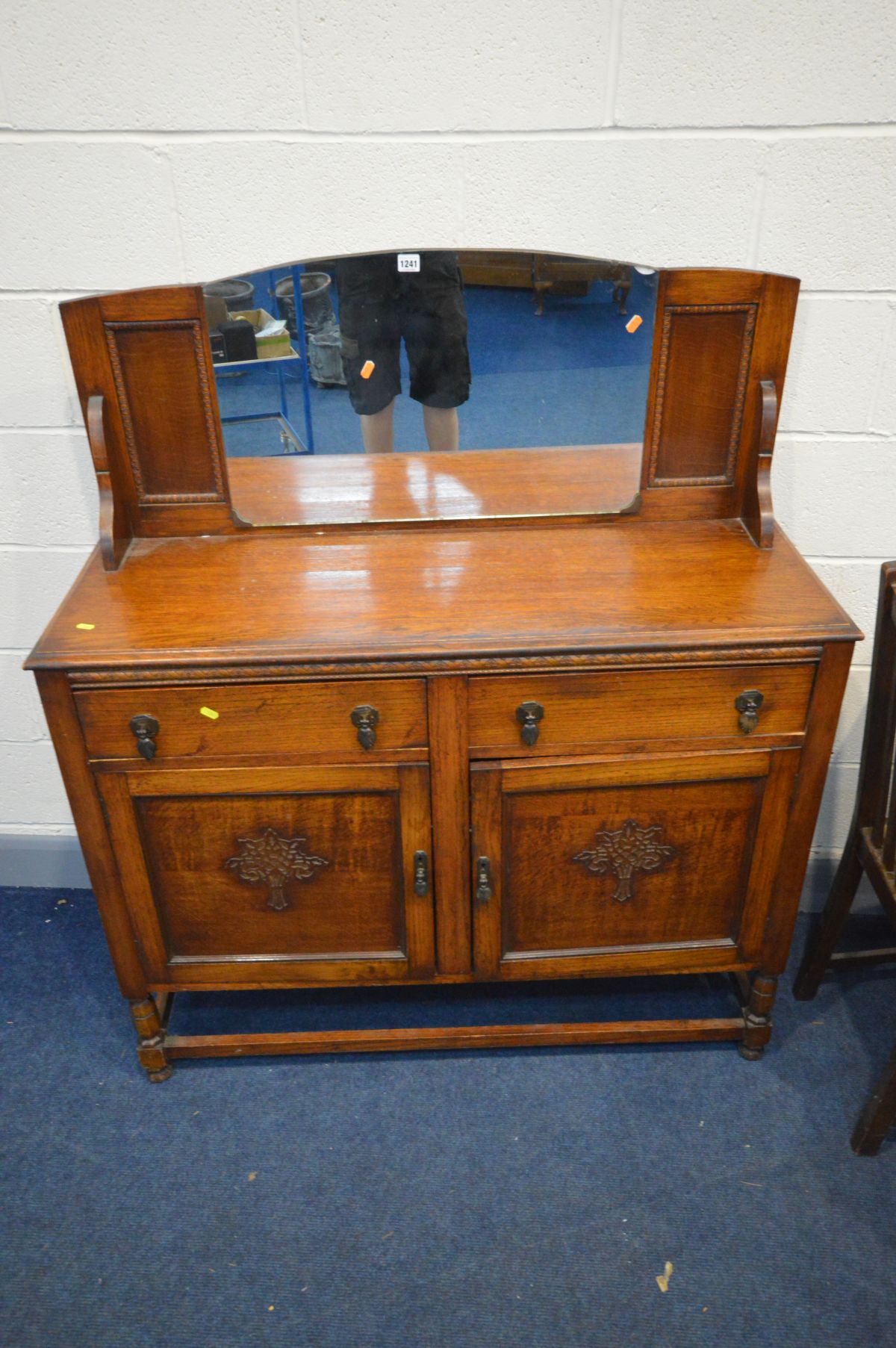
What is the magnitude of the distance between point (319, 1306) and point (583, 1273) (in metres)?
0.38

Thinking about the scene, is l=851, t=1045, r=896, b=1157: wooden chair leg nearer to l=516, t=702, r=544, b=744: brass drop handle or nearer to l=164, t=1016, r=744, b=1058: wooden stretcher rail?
l=164, t=1016, r=744, b=1058: wooden stretcher rail

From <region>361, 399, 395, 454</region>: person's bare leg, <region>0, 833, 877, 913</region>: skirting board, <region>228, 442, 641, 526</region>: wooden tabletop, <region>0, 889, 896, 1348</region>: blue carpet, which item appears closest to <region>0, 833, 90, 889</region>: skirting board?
<region>0, 833, 877, 913</region>: skirting board

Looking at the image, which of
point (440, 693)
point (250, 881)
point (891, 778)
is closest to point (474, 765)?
point (440, 693)

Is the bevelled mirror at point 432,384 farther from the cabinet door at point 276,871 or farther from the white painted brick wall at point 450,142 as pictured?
the cabinet door at point 276,871

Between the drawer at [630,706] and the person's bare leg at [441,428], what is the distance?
424 mm

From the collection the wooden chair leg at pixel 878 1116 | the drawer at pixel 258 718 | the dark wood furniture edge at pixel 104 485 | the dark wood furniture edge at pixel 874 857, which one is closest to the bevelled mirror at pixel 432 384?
the dark wood furniture edge at pixel 104 485

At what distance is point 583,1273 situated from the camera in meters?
1.56

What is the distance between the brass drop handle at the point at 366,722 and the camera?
149 cm

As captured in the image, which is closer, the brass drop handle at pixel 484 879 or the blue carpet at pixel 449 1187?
the blue carpet at pixel 449 1187

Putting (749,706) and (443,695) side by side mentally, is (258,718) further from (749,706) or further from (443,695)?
(749,706)

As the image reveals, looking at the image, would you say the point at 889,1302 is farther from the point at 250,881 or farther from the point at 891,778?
the point at 250,881

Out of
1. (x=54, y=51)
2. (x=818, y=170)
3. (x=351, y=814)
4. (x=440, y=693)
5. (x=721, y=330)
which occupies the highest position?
(x=54, y=51)

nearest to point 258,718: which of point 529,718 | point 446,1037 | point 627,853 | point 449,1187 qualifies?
point 529,718

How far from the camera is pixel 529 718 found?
4.91 ft
